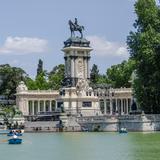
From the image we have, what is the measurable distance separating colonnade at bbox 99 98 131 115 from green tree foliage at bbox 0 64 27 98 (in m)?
18.7

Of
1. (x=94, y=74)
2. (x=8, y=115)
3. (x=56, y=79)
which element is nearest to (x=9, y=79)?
(x=56, y=79)

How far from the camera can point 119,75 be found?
4877 inches

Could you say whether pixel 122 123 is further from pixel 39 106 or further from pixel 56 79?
pixel 56 79

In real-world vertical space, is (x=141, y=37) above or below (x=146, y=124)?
above

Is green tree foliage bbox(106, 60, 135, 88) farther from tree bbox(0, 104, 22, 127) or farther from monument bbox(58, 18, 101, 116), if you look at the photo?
tree bbox(0, 104, 22, 127)

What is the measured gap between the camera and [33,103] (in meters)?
123

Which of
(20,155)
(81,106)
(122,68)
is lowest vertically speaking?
(20,155)

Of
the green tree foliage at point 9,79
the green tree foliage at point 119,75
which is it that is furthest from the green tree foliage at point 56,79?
the green tree foliage at point 119,75

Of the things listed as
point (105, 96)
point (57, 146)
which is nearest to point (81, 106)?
point (105, 96)

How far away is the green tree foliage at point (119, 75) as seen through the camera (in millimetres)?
121812

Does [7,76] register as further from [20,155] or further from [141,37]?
[20,155]

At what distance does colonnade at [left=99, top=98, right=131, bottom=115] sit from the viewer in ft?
394

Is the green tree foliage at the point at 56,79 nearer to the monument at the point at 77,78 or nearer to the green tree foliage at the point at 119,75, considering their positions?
the green tree foliage at the point at 119,75

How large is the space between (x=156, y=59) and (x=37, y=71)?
7451cm
